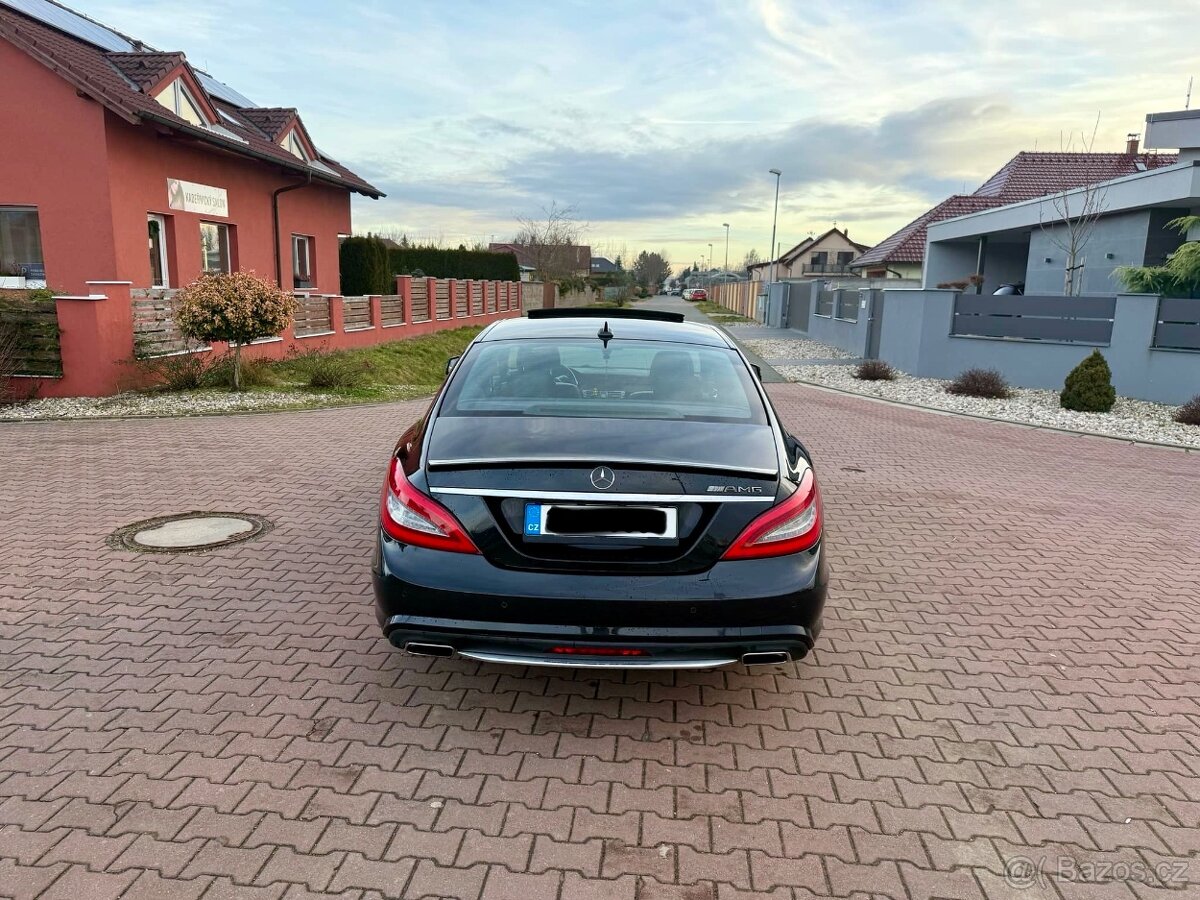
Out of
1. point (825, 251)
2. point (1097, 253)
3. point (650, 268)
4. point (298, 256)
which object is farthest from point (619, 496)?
point (650, 268)

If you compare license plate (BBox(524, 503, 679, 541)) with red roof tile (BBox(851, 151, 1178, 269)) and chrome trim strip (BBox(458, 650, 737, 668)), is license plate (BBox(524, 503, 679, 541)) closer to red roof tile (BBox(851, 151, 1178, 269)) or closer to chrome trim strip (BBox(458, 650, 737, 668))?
chrome trim strip (BBox(458, 650, 737, 668))

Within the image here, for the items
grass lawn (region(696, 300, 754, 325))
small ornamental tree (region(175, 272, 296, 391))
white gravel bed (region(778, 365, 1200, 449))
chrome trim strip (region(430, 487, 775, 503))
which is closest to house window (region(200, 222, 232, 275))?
small ornamental tree (region(175, 272, 296, 391))

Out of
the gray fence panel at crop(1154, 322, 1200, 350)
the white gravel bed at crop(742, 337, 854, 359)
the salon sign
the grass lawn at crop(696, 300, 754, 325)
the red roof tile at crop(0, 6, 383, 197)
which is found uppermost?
the red roof tile at crop(0, 6, 383, 197)

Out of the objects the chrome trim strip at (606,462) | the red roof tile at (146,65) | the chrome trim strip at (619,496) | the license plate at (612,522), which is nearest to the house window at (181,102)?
the red roof tile at (146,65)

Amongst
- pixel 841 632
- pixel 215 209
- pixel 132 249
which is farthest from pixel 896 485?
pixel 215 209

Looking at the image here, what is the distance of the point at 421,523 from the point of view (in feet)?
10.4

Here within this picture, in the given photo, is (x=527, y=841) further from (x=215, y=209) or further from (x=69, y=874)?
(x=215, y=209)

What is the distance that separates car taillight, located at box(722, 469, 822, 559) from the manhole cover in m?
3.94

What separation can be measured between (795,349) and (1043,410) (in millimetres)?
12906

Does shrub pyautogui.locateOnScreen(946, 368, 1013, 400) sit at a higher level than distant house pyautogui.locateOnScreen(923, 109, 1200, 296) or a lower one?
lower

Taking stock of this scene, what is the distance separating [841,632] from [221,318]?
1055cm

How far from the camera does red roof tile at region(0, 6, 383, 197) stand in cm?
1359

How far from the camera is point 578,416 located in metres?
3.61

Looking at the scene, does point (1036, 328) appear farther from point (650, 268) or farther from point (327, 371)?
point (650, 268)
